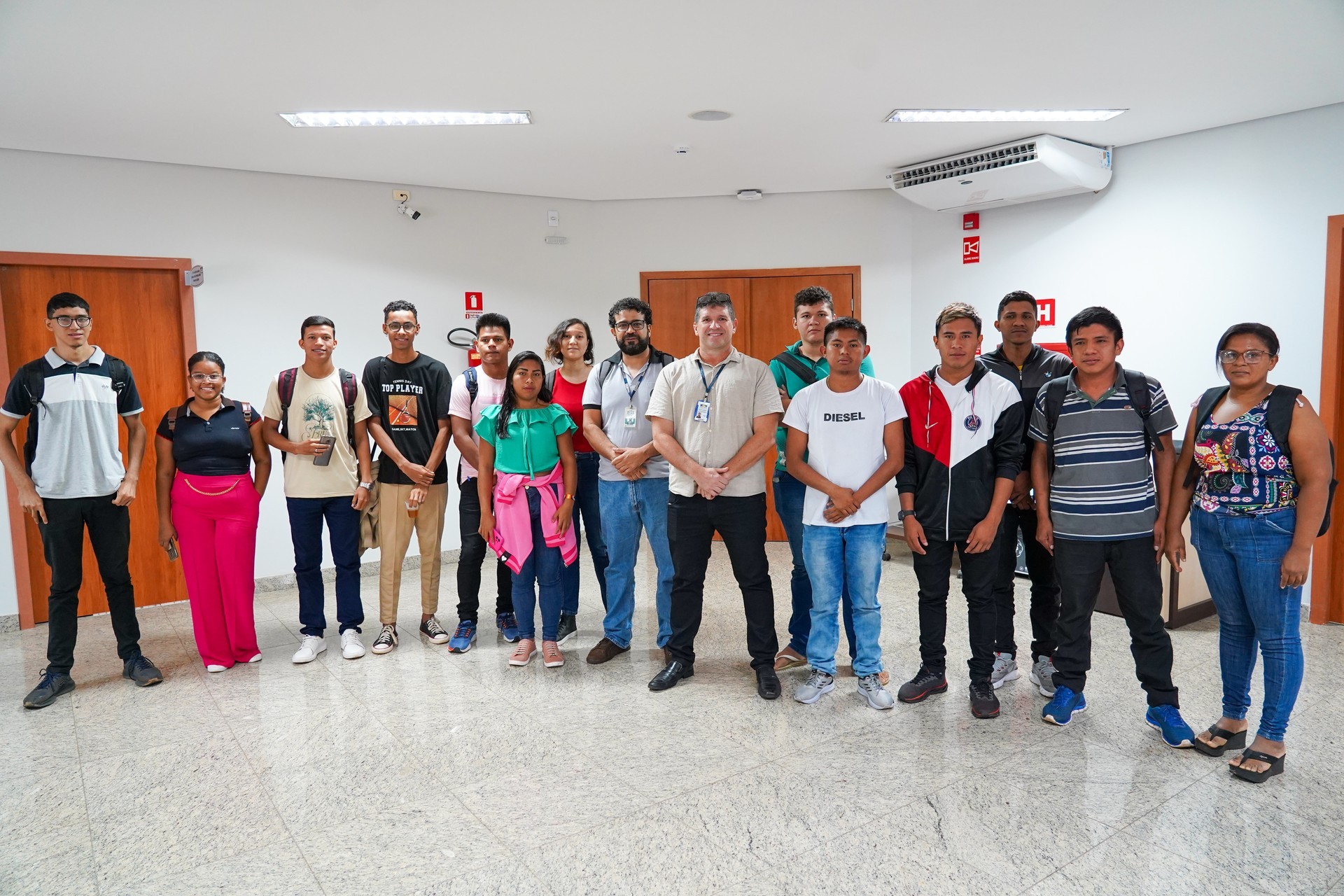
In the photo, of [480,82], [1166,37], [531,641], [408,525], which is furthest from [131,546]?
[1166,37]

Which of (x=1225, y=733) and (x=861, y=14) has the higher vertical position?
(x=861, y=14)

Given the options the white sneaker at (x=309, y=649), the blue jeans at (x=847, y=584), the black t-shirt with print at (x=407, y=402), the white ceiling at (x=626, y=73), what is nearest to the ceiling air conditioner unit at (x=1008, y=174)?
the white ceiling at (x=626, y=73)

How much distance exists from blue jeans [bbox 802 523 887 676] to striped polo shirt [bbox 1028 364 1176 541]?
2.37 ft

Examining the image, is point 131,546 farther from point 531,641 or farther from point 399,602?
point 531,641

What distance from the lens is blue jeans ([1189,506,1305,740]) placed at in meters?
2.62

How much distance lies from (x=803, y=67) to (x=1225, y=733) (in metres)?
3.10

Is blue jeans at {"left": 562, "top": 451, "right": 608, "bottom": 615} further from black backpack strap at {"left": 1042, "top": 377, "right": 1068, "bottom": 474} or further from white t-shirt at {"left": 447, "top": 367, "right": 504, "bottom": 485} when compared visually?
black backpack strap at {"left": 1042, "top": 377, "right": 1068, "bottom": 474}

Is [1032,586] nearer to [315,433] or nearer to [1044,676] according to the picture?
[1044,676]

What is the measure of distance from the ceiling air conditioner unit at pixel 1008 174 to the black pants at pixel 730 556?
3059mm

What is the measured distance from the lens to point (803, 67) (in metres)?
3.69

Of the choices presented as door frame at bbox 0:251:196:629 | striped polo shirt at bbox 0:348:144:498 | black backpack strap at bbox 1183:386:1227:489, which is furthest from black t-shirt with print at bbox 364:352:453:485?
black backpack strap at bbox 1183:386:1227:489

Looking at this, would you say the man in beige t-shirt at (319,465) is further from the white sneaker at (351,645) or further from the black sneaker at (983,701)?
the black sneaker at (983,701)

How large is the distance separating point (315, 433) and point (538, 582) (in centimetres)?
129

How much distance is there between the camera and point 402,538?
4180mm
